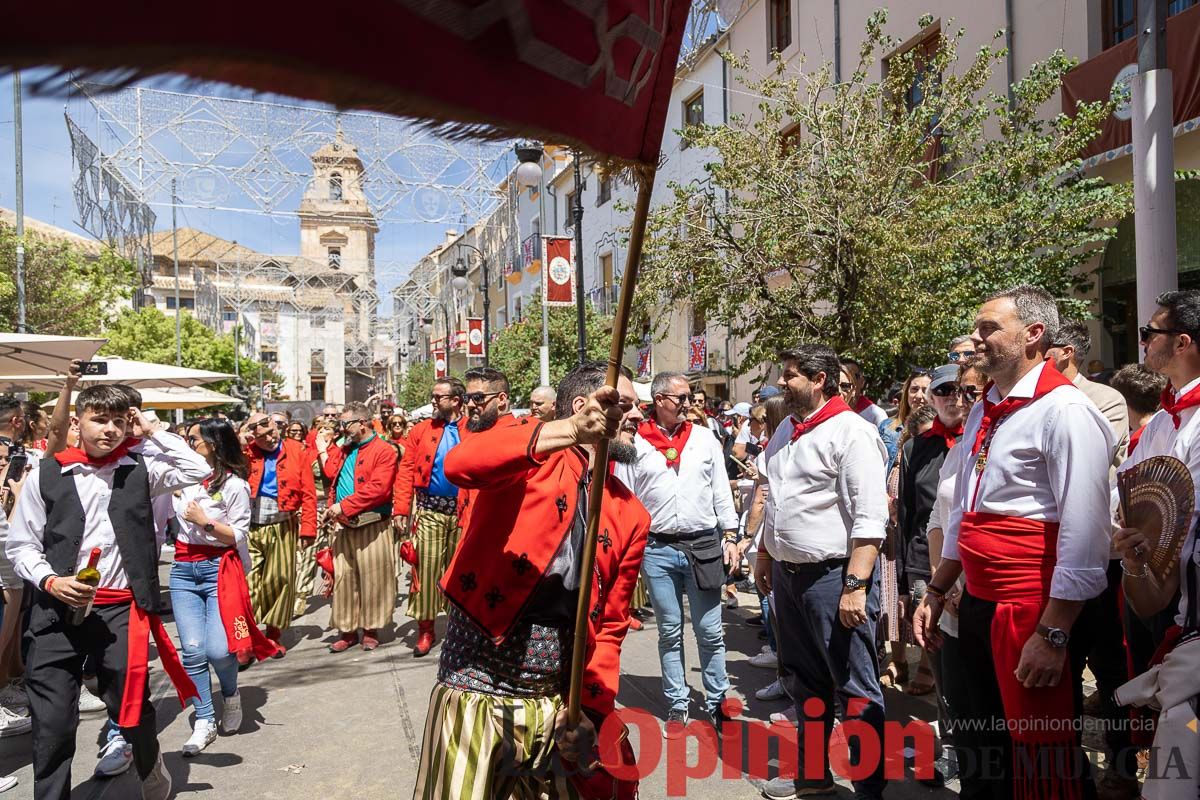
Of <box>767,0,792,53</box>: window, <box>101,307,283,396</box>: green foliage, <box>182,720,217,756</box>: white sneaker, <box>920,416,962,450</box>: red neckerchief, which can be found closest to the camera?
<box>920,416,962,450</box>: red neckerchief

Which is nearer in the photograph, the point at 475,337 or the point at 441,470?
the point at 441,470

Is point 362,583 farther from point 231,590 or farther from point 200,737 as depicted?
point 200,737

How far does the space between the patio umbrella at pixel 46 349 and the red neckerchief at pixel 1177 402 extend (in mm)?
6306

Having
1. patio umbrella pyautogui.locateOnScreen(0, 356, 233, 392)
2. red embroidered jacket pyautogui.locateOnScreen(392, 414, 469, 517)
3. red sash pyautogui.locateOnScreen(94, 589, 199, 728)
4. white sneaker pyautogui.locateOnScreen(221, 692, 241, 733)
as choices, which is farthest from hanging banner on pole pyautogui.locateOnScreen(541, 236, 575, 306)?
red sash pyautogui.locateOnScreen(94, 589, 199, 728)

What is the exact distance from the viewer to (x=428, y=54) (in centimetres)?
129

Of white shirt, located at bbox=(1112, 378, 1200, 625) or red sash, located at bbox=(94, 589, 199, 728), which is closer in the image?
white shirt, located at bbox=(1112, 378, 1200, 625)

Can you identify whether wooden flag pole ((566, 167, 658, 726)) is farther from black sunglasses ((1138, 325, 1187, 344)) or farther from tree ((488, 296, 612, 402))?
tree ((488, 296, 612, 402))

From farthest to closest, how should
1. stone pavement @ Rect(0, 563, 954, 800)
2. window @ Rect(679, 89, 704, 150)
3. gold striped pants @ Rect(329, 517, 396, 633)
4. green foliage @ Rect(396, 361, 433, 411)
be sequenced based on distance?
green foliage @ Rect(396, 361, 433, 411) → window @ Rect(679, 89, 704, 150) → gold striped pants @ Rect(329, 517, 396, 633) → stone pavement @ Rect(0, 563, 954, 800)

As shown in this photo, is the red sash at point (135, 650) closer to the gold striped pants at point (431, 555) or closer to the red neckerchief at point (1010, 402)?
→ the gold striped pants at point (431, 555)

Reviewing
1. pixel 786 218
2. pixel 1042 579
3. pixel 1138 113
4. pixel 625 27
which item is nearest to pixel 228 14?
pixel 625 27

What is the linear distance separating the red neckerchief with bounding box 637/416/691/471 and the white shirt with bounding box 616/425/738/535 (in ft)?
0.08

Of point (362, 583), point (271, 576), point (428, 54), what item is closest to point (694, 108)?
point (362, 583)

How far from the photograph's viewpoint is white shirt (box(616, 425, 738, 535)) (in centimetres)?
524

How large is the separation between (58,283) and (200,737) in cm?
1928
